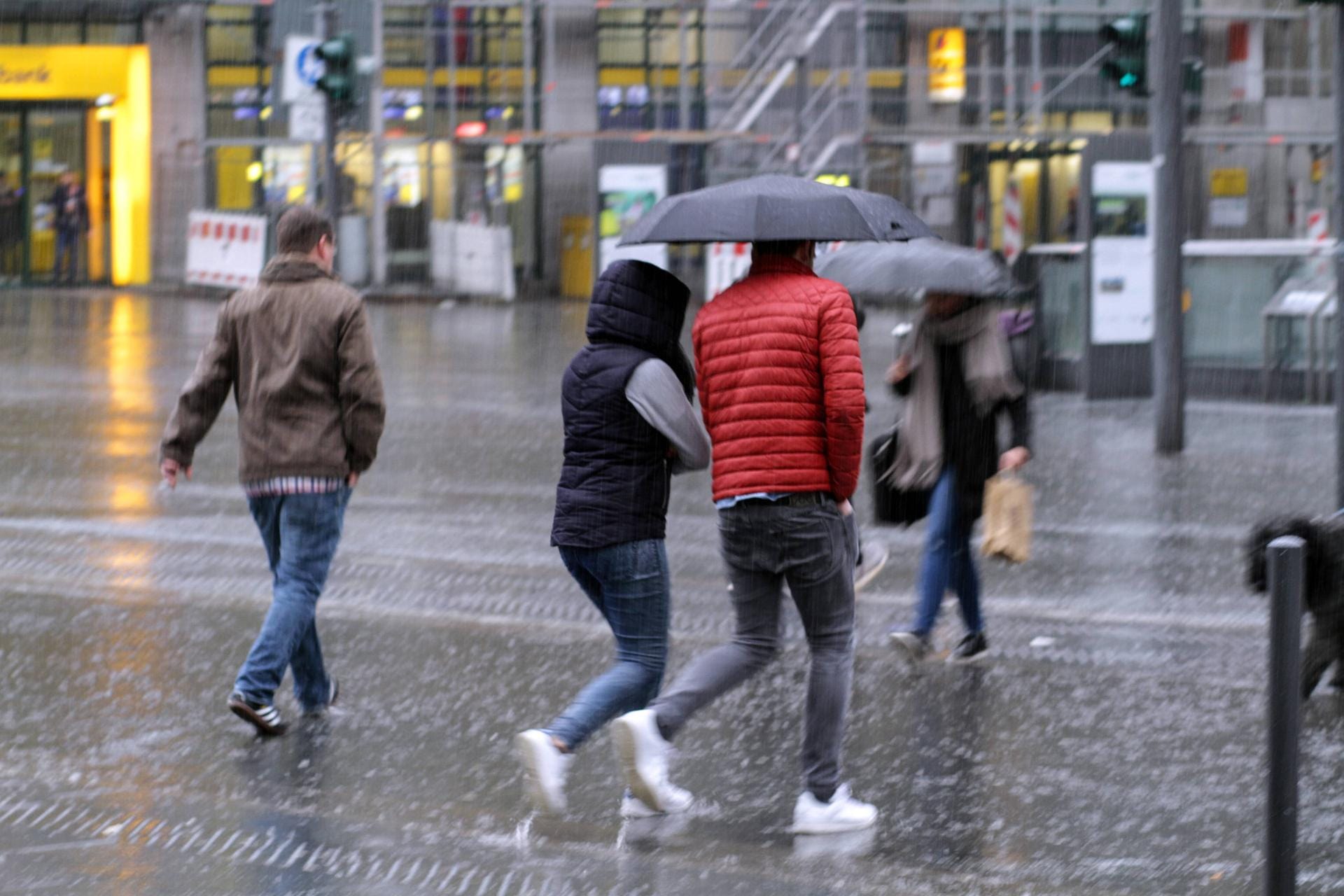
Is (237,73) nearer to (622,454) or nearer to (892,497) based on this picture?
(892,497)

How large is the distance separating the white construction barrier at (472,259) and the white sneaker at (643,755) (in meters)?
24.4

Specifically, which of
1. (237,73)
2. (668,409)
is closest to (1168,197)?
(668,409)

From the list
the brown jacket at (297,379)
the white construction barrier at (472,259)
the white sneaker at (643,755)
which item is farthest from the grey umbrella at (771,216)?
the white construction barrier at (472,259)

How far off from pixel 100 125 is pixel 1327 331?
22.6 m

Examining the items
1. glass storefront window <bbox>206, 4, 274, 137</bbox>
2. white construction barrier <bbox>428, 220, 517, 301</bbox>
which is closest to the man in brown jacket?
white construction barrier <bbox>428, 220, 517, 301</bbox>

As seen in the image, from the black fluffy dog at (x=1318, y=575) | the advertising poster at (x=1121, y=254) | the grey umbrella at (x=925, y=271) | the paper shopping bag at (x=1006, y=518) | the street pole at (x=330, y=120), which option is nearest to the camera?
the black fluffy dog at (x=1318, y=575)

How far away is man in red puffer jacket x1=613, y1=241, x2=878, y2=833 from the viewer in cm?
518

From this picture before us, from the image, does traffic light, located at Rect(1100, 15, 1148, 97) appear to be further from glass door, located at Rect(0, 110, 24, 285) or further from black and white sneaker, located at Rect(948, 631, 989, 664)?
glass door, located at Rect(0, 110, 24, 285)

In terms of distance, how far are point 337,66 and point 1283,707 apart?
17.7 metres

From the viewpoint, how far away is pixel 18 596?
8453 millimetres

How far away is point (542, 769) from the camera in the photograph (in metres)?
5.33

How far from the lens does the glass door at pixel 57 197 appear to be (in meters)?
31.8

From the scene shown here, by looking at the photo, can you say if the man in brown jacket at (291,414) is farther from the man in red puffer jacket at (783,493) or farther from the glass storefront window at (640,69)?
the glass storefront window at (640,69)

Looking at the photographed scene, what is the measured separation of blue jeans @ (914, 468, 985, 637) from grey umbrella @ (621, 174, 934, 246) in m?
1.86
